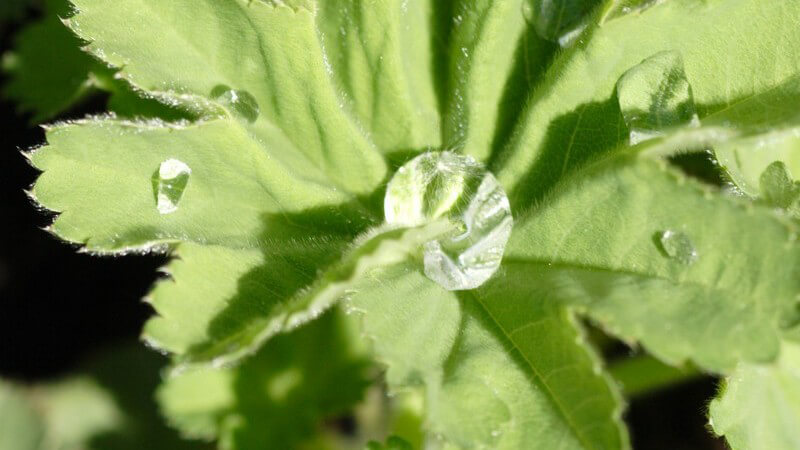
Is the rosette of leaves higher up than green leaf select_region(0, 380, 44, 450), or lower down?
higher up

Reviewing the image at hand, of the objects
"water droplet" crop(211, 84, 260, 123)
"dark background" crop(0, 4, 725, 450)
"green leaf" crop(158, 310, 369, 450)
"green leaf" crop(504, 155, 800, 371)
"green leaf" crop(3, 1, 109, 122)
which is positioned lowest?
"dark background" crop(0, 4, 725, 450)

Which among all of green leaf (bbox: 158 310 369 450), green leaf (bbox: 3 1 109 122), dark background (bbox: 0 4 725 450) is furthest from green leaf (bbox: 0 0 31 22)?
green leaf (bbox: 158 310 369 450)

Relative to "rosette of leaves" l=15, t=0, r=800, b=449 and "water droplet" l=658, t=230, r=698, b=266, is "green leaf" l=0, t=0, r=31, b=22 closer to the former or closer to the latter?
"rosette of leaves" l=15, t=0, r=800, b=449

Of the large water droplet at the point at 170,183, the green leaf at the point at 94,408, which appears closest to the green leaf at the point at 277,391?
the green leaf at the point at 94,408

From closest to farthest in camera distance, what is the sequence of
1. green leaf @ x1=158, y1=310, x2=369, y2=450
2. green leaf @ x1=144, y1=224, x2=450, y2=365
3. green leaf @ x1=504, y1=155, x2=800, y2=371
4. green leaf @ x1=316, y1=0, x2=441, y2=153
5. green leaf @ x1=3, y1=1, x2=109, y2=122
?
green leaf @ x1=504, y1=155, x2=800, y2=371 → green leaf @ x1=144, y1=224, x2=450, y2=365 → green leaf @ x1=316, y1=0, x2=441, y2=153 → green leaf @ x1=158, y1=310, x2=369, y2=450 → green leaf @ x1=3, y1=1, x2=109, y2=122

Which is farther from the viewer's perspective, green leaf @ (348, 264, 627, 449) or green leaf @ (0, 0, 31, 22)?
green leaf @ (0, 0, 31, 22)

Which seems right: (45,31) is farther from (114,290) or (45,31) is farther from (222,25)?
(222,25)

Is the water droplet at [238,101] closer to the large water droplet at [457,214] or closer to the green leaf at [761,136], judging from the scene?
the large water droplet at [457,214]
